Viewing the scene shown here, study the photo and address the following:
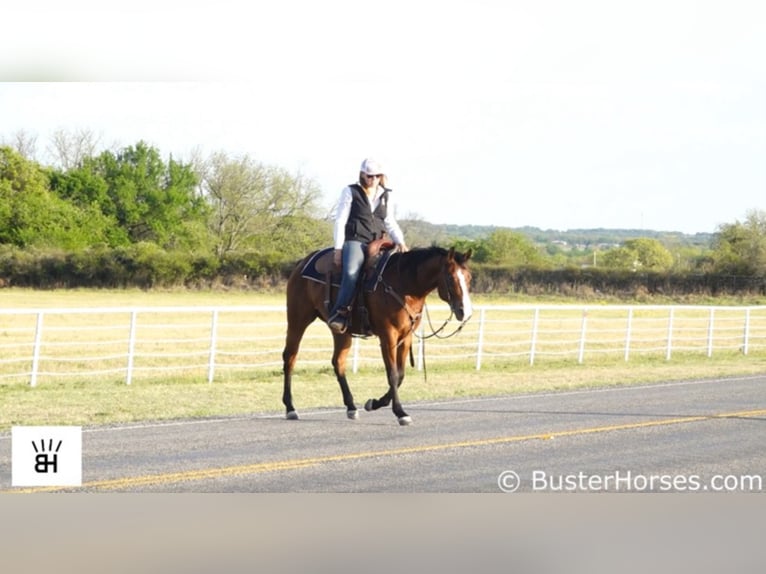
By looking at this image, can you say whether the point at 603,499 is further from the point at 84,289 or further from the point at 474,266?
the point at 84,289

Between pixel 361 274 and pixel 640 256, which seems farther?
pixel 640 256

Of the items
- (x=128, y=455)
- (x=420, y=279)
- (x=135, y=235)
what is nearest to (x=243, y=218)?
(x=135, y=235)

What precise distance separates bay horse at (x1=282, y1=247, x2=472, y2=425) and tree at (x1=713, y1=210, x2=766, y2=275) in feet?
6.83

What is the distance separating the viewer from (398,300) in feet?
36.9

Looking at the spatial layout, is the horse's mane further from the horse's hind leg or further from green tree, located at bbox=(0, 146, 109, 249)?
green tree, located at bbox=(0, 146, 109, 249)

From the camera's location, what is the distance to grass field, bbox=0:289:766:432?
12.7 m

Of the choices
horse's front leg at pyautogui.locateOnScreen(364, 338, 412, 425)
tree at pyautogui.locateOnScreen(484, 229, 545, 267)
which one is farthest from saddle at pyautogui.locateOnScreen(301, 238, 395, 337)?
tree at pyautogui.locateOnScreen(484, 229, 545, 267)

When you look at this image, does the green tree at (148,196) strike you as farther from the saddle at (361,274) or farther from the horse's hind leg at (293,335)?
the saddle at (361,274)

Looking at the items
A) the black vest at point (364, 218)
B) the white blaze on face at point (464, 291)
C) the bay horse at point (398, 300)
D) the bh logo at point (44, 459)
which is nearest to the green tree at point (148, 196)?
the bay horse at point (398, 300)

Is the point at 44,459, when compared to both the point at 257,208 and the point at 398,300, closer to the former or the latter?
the point at 398,300

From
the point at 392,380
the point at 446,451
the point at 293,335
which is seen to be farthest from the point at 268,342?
the point at 446,451

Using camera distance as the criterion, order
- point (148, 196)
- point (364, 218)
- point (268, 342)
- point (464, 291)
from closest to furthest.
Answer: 1. point (464, 291)
2. point (364, 218)
3. point (148, 196)
4. point (268, 342)

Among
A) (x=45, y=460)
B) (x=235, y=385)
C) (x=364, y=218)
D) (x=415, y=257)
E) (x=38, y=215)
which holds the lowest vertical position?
(x=235, y=385)

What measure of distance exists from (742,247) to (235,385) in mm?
6916
